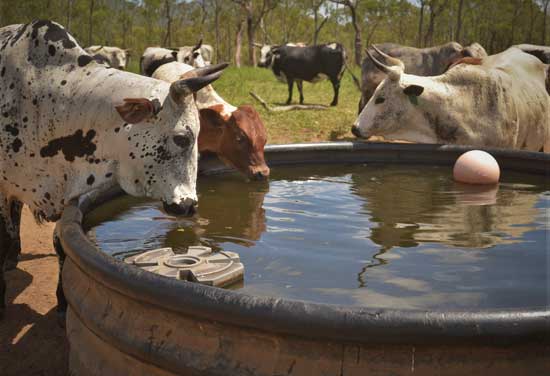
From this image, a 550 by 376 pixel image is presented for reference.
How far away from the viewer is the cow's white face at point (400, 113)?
5.92m

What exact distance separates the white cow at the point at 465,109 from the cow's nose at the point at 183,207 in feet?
10.9

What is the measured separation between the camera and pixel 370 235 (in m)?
3.20

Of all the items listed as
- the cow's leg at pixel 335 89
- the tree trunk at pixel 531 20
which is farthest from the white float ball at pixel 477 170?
the tree trunk at pixel 531 20

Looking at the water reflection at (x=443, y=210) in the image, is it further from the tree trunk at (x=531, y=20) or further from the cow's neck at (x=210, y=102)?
the tree trunk at (x=531, y=20)

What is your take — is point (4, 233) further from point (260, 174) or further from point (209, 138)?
point (209, 138)

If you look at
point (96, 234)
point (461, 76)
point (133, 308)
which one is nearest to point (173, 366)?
point (133, 308)

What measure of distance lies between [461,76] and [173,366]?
4.87m

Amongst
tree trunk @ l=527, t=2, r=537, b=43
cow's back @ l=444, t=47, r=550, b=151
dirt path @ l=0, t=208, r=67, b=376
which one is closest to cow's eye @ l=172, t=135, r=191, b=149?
dirt path @ l=0, t=208, r=67, b=376

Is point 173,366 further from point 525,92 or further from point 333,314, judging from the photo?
point 525,92

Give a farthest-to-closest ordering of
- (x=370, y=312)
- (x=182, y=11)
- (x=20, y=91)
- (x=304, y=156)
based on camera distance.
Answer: (x=182, y=11), (x=304, y=156), (x=20, y=91), (x=370, y=312)

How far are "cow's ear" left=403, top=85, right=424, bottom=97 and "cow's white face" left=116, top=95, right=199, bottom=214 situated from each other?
10.4ft

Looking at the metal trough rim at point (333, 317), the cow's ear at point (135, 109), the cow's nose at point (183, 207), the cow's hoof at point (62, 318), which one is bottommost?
the cow's hoof at point (62, 318)

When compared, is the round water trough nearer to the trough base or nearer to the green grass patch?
the trough base

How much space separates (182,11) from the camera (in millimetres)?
48250
